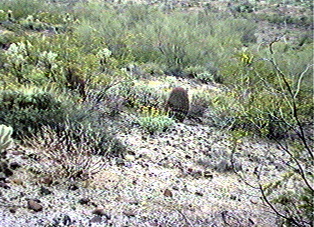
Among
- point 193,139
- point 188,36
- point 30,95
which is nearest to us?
point 30,95

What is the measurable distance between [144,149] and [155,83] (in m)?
5.71

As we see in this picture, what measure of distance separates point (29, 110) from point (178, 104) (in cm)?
364

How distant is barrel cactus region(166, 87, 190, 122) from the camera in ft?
30.7

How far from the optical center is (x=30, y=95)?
23.5 ft

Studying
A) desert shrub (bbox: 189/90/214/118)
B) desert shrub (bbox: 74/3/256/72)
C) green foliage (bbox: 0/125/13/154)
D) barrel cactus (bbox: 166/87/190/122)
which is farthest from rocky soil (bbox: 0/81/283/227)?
desert shrub (bbox: 74/3/256/72)

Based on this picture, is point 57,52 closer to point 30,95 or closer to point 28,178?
point 30,95

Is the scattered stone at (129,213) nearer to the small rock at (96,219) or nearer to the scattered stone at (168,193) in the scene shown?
the small rock at (96,219)

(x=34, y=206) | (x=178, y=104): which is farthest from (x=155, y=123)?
(x=34, y=206)

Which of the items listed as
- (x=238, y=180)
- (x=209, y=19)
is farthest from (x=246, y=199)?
(x=209, y=19)

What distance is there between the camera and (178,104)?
9477mm

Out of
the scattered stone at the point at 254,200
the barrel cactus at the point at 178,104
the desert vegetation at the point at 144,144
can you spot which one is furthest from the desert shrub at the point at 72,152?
the barrel cactus at the point at 178,104

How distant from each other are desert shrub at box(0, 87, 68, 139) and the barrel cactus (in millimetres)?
2835

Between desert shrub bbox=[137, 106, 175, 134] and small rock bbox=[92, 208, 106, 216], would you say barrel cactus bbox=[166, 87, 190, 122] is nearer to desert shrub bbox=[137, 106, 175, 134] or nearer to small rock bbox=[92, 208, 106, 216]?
desert shrub bbox=[137, 106, 175, 134]

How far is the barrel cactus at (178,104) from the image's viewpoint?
936 cm
